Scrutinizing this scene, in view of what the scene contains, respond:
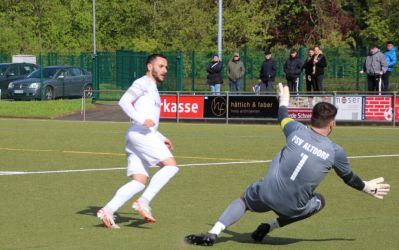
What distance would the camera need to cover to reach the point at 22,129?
28.2 meters

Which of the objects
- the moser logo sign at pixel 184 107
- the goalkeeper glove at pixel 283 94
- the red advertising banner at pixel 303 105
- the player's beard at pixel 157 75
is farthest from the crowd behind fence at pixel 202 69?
the goalkeeper glove at pixel 283 94

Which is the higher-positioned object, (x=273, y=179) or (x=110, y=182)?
(x=273, y=179)

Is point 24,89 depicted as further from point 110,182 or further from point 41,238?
point 41,238

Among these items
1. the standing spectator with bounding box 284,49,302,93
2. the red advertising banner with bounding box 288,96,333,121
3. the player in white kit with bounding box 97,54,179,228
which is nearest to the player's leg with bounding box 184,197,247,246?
the player in white kit with bounding box 97,54,179,228

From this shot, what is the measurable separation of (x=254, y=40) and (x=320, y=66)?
91.2 feet

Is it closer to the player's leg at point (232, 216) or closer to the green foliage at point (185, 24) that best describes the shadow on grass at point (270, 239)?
the player's leg at point (232, 216)

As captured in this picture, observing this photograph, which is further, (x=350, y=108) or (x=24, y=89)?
(x=24, y=89)

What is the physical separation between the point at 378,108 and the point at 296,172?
2036cm

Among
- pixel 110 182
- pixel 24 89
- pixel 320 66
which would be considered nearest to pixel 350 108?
pixel 320 66

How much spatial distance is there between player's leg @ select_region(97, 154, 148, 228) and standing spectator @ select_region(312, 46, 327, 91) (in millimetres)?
19880

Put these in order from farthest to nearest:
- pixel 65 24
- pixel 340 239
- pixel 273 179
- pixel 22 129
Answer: pixel 65 24 < pixel 22 129 < pixel 340 239 < pixel 273 179

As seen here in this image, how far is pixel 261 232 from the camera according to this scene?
378 inches

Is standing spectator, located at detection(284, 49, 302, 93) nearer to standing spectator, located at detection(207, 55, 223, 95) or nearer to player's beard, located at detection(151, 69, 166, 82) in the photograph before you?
standing spectator, located at detection(207, 55, 223, 95)

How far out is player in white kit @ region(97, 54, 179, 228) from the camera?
34.4 feet
